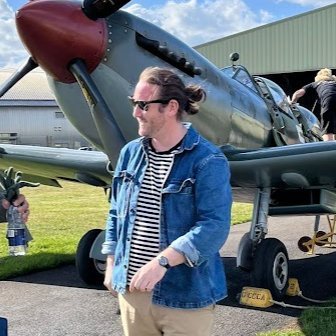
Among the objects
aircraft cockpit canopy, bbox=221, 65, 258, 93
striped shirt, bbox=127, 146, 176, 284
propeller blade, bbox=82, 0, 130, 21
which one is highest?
propeller blade, bbox=82, 0, 130, 21

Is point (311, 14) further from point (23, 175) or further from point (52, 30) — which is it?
point (52, 30)

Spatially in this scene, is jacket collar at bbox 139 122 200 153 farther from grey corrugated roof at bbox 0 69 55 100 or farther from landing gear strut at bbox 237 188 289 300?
grey corrugated roof at bbox 0 69 55 100

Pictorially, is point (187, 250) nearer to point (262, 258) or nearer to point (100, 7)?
point (100, 7)

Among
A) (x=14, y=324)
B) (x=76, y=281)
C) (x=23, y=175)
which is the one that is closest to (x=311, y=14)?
(x=23, y=175)

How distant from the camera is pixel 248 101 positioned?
6.04 meters

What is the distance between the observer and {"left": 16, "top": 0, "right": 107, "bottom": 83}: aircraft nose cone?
409 centimetres

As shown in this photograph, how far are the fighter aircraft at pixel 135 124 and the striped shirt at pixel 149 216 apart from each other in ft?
6.90

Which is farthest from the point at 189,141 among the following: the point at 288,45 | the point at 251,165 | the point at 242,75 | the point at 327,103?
the point at 288,45

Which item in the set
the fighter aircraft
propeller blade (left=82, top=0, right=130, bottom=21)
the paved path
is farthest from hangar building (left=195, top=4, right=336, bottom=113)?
propeller blade (left=82, top=0, right=130, bottom=21)

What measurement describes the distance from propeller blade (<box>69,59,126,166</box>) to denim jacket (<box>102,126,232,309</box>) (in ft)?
6.79

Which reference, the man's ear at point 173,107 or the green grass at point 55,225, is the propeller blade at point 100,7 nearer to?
the man's ear at point 173,107

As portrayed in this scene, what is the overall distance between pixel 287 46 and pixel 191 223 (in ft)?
74.0

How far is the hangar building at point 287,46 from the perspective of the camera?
2286 centimetres

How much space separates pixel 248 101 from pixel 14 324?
3.01 meters
